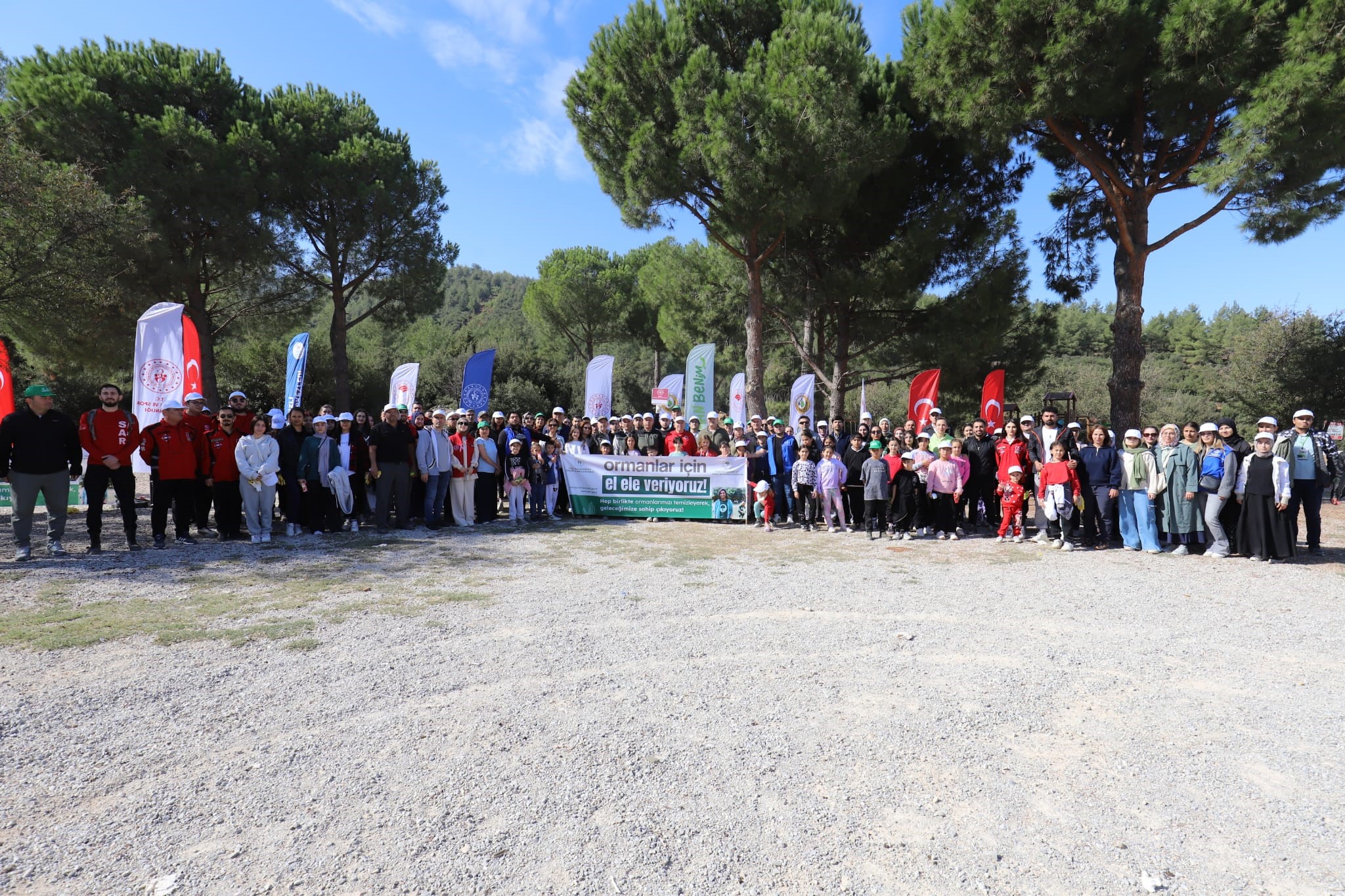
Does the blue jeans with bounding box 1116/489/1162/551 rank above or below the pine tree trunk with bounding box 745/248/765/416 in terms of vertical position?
below

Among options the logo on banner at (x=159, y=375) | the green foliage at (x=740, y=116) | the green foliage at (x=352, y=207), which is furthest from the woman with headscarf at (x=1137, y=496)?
the green foliage at (x=352, y=207)

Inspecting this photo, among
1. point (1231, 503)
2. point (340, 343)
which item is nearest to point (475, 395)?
point (340, 343)

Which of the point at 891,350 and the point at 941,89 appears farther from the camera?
the point at 891,350

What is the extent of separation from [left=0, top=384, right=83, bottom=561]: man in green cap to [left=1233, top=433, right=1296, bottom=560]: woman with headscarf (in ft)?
43.4

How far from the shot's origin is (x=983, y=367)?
18.4 metres

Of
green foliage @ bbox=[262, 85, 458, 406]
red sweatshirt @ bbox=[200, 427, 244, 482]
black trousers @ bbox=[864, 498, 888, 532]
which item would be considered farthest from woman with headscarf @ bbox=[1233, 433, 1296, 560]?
green foliage @ bbox=[262, 85, 458, 406]

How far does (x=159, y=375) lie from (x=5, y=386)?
76.2 inches

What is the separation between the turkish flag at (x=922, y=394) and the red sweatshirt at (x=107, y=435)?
1382 cm

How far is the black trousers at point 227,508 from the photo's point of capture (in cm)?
877

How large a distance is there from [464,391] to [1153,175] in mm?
15352

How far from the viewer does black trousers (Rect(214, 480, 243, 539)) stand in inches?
345

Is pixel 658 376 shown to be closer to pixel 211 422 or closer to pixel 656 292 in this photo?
pixel 656 292

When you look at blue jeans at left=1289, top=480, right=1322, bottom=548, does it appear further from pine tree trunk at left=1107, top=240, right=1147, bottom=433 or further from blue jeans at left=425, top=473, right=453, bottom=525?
blue jeans at left=425, top=473, right=453, bottom=525

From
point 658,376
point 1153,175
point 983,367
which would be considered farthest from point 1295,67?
point 658,376
